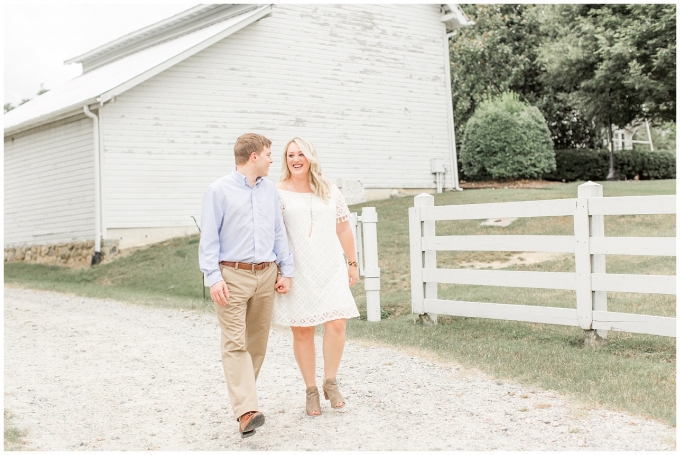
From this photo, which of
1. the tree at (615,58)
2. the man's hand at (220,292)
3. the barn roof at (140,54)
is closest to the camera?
the man's hand at (220,292)

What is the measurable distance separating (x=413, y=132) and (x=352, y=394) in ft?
57.3

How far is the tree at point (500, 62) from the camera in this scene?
108 feet

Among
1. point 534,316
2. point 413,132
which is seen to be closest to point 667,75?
point 413,132

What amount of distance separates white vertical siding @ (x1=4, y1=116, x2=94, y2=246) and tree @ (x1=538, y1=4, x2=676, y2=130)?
16.3m

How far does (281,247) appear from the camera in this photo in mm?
5168

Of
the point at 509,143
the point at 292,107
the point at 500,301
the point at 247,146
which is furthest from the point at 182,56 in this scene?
the point at 247,146

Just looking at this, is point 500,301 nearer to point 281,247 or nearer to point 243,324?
point 281,247

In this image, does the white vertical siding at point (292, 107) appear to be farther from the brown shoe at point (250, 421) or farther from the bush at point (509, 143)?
the brown shoe at point (250, 421)

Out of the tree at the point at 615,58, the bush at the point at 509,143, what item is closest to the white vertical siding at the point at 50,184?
the bush at the point at 509,143

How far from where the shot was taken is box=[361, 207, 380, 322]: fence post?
9516mm

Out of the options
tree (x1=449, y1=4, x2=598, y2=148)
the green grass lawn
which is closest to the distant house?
the green grass lawn

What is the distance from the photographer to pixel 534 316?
7.59 metres

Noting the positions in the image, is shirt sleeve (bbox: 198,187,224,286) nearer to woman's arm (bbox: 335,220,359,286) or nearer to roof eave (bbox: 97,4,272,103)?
woman's arm (bbox: 335,220,359,286)

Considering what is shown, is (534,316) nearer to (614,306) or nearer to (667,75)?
(614,306)
